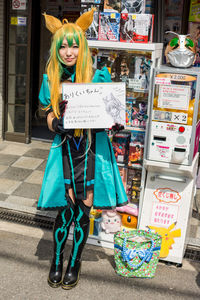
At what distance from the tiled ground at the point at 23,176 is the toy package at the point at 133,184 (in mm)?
737

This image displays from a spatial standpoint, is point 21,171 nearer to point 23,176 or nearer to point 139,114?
point 23,176

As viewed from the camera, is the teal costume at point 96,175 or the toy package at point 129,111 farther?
the toy package at point 129,111

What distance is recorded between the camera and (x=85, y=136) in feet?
10.5

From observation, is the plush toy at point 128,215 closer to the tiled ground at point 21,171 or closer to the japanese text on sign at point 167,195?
the japanese text on sign at point 167,195

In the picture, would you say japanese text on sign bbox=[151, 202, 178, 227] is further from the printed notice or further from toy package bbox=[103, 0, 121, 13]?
toy package bbox=[103, 0, 121, 13]

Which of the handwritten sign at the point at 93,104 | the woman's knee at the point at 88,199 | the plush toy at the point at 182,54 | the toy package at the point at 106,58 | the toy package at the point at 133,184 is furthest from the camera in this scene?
the toy package at the point at 133,184

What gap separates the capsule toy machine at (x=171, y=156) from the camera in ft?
11.1

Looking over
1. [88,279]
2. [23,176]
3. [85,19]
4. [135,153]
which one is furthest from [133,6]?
[23,176]

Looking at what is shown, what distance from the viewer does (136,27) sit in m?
3.67

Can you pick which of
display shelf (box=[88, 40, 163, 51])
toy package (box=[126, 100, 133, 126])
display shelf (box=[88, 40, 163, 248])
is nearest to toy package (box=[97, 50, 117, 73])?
display shelf (box=[88, 40, 163, 248])

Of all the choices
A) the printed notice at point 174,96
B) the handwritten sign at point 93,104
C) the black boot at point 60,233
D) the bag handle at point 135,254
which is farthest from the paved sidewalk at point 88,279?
the printed notice at point 174,96

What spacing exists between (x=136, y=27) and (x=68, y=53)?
930 mm

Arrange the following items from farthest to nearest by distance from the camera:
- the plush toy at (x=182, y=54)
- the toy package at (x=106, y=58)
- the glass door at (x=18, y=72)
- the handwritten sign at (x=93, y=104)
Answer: the glass door at (x=18, y=72) < the toy package at (x=106, y=58) < the plush toy at (x=182, y=54) < the handwritten sign at (x=93, y=104)

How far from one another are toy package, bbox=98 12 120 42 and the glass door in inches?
132
